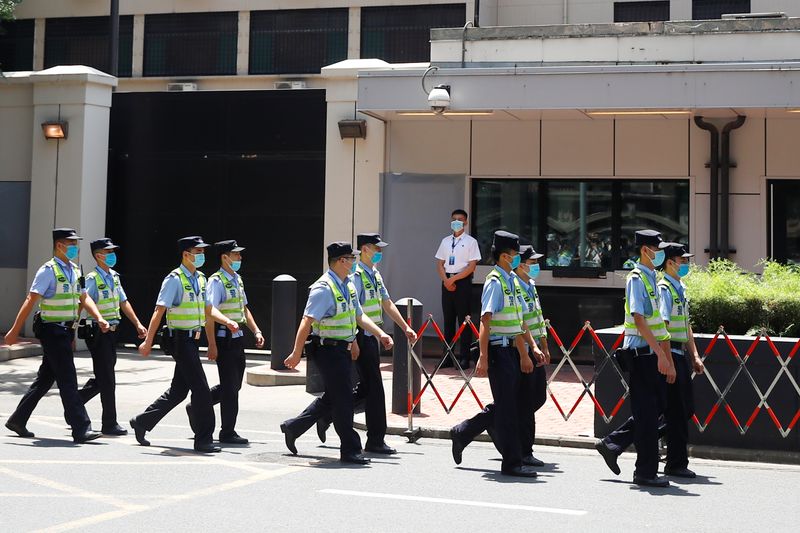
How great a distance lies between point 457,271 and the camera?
698 inches

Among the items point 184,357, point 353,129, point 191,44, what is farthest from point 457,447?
point 191,44

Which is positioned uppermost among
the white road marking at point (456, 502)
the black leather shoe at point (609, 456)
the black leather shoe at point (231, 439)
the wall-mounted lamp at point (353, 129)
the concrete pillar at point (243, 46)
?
the concrete pillar at point (243, 46)

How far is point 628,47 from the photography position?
18.3 metres

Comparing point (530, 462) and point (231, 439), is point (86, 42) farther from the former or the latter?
point (530, 462)

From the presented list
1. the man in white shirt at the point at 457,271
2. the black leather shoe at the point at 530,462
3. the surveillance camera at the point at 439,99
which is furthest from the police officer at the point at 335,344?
the man in white shirt at the point at 457,271

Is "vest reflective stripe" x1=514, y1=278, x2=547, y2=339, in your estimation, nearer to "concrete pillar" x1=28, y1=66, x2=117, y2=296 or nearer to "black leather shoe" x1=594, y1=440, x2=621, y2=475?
"black leather shoe" x1=594, y1=440, x2=621, y2=475

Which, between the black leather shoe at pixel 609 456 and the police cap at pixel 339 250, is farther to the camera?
the police cap at pixel 339 250

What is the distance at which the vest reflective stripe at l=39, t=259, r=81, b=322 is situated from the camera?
11.8 meters

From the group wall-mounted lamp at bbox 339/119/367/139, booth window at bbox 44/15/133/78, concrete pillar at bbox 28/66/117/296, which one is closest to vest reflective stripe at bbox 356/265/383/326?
wall-mounted lamp at bbox 339/119/367/139

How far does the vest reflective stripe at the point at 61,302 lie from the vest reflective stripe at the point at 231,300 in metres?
1.39

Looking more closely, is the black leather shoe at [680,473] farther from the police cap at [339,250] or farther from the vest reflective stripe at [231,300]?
the vest reflective stripe at [231,300]

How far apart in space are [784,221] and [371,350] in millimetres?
8938

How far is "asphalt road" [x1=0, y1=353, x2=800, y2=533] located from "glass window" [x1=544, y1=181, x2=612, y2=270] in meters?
7.13

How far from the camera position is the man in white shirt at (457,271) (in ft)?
57.7
